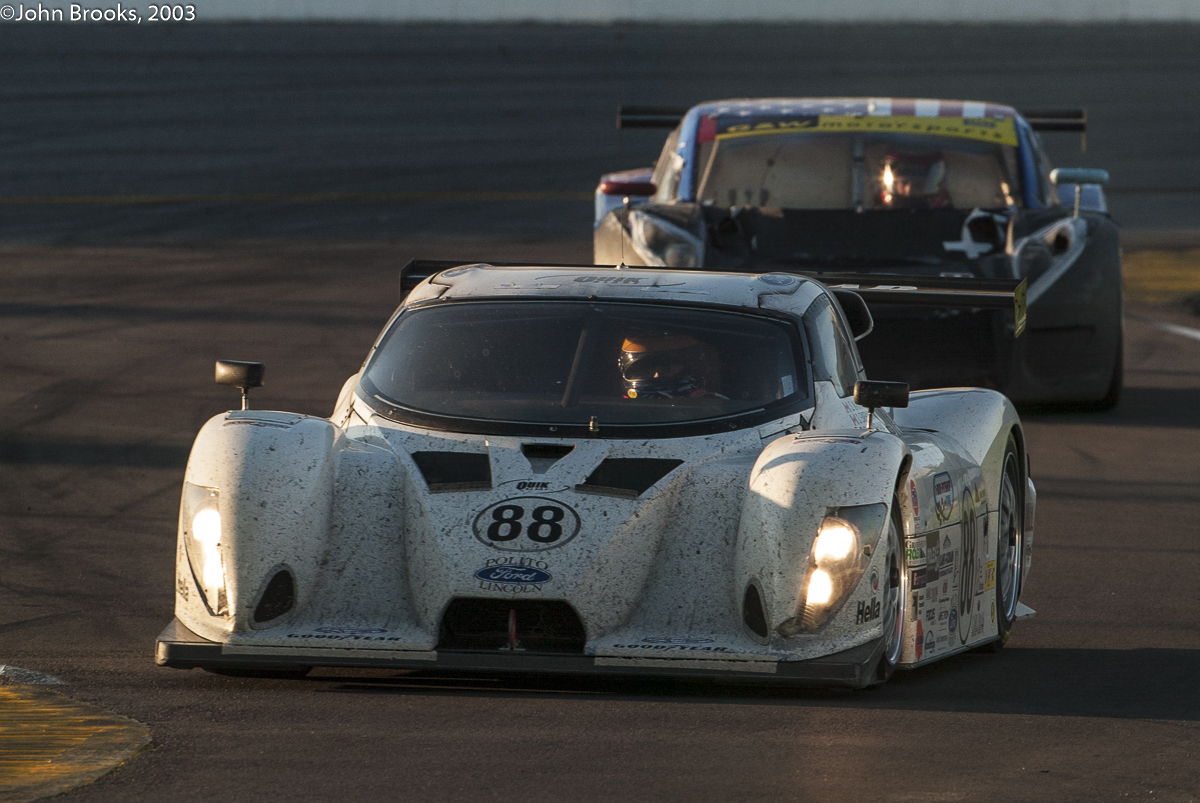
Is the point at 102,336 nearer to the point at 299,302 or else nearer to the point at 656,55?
Result: the point at 299,302

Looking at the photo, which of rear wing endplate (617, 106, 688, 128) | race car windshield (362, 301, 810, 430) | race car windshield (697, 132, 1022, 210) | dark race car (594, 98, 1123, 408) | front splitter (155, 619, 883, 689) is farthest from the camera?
rear wing endplate (617, 106, 688, 128)

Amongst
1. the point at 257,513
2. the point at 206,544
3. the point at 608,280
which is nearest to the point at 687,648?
the point at 257,513

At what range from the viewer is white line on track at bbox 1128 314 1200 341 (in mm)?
14805

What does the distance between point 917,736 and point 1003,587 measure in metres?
1.65

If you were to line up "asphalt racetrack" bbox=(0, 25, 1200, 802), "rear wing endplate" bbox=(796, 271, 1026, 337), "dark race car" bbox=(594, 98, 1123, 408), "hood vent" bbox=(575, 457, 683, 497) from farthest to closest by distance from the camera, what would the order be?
"dark race car" bbox=(594, 98, 1123, 408) → "rear wing endplate" bbox=(796, 271, 1026, 337) → "hood vent" bbox=(575, 457, 683, 497) → "asphalt racetrack" bbox=(0, 25, 1200, 802)

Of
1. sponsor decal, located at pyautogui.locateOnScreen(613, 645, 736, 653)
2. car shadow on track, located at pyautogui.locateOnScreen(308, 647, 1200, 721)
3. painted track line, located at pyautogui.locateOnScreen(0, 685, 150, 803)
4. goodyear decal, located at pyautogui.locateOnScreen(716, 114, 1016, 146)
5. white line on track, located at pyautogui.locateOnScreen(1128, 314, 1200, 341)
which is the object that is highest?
goodyear decal, located at pyautogui.locateOnScreen(716, 114, 1016, 146)

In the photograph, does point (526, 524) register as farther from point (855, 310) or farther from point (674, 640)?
point (855, 310)

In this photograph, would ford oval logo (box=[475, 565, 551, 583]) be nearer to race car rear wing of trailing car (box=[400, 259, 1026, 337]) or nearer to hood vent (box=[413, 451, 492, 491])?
hood vent (box=[413, 451, 492, 491])

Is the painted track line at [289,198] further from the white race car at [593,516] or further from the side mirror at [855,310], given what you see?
the white race car at [593,516]

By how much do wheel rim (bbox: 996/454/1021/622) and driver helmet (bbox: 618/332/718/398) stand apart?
123 cm

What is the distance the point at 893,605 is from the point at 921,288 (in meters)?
2.36

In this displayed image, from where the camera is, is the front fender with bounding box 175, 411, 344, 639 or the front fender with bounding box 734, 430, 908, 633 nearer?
the front fender with bounding box 734, 430, 908, 633

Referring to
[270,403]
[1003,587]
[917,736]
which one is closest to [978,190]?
[270,403]

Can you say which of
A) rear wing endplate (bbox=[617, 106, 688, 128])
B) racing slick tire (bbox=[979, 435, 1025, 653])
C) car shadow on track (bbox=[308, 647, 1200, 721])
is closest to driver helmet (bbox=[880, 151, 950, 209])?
rear wing endplate (bbox=[617, 106, 688, 128])
